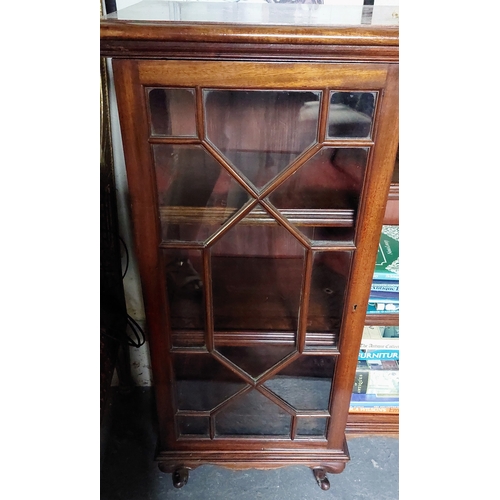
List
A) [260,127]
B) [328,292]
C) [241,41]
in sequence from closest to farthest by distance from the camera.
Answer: [241,41], [260,127], [328,292]

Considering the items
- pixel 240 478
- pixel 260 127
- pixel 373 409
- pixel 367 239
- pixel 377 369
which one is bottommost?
pixel 240 478

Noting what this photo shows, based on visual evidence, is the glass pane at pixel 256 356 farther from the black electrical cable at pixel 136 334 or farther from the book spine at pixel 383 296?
the black electrical cable at pixel 136 334

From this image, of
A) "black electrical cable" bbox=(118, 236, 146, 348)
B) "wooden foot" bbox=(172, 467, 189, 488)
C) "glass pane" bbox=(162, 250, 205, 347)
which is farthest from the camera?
"black electrical cable" bbox=(118, 236, 146, 348)

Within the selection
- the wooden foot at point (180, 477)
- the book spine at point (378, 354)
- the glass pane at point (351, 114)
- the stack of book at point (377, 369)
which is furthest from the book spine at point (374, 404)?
the glass pane at point (351, 114)

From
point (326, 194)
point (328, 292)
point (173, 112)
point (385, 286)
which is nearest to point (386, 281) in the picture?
point (385, 286)

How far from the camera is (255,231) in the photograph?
0.65 metres

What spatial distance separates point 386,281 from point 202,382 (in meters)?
0.37

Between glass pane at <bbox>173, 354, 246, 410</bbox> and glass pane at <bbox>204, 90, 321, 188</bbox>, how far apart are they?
13.5 inches

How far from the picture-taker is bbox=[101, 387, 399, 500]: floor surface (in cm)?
88

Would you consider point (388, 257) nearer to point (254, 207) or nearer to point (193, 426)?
point (254, 207)

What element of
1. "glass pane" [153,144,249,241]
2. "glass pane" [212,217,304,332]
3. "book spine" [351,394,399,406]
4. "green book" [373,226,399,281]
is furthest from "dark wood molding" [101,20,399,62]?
"book spine" [351,394,399,406]

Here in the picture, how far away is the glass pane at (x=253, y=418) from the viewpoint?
813 mm

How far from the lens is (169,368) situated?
76 cm

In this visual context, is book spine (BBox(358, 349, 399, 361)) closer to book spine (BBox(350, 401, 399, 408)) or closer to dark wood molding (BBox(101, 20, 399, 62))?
book spine (BBox(350, 401, 399, 408))
